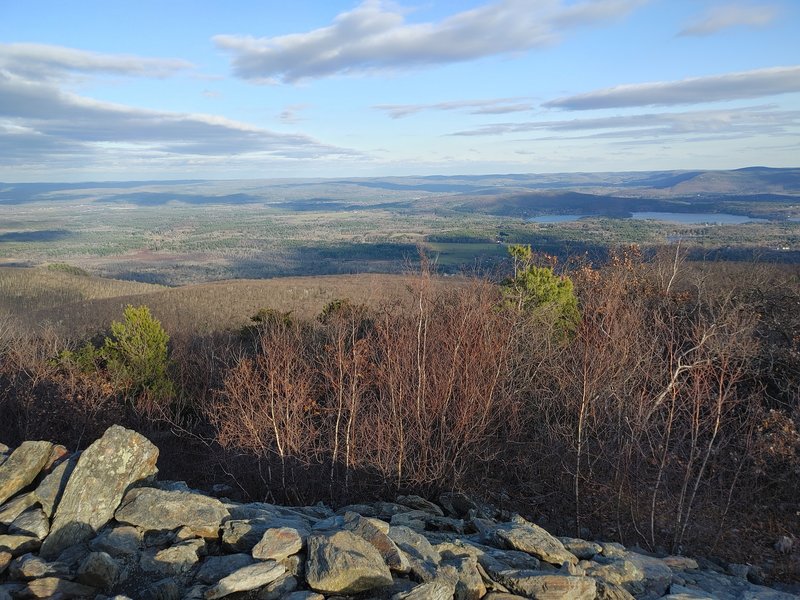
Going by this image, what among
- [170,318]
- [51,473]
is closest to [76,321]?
[170,318]

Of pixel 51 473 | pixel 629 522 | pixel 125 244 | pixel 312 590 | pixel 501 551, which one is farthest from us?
pixel 125 244

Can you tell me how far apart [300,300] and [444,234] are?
8055 centimetres

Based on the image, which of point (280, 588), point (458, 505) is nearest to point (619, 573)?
point (458, 505)

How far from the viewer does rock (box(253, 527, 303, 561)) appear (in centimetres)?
713

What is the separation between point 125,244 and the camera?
17000 centimetres

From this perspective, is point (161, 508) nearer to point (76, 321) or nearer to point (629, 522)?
point (629, 522)

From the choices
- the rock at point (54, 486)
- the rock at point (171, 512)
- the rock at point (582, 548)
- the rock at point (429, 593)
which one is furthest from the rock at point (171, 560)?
the rock at point (582, 548)

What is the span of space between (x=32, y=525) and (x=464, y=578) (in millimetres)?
5932

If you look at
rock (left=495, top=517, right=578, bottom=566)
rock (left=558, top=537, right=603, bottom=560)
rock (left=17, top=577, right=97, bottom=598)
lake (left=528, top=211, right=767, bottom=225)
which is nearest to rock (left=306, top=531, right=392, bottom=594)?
rock (left=495, top=517, right=578, bottom=566)

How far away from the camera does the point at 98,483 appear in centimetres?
859

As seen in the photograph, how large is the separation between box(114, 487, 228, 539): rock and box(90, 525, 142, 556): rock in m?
0.26

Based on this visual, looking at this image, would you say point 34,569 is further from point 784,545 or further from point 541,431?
point 784,545

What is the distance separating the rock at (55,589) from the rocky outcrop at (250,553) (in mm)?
12

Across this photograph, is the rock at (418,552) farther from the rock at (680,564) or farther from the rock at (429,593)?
the rock at (680,564)
